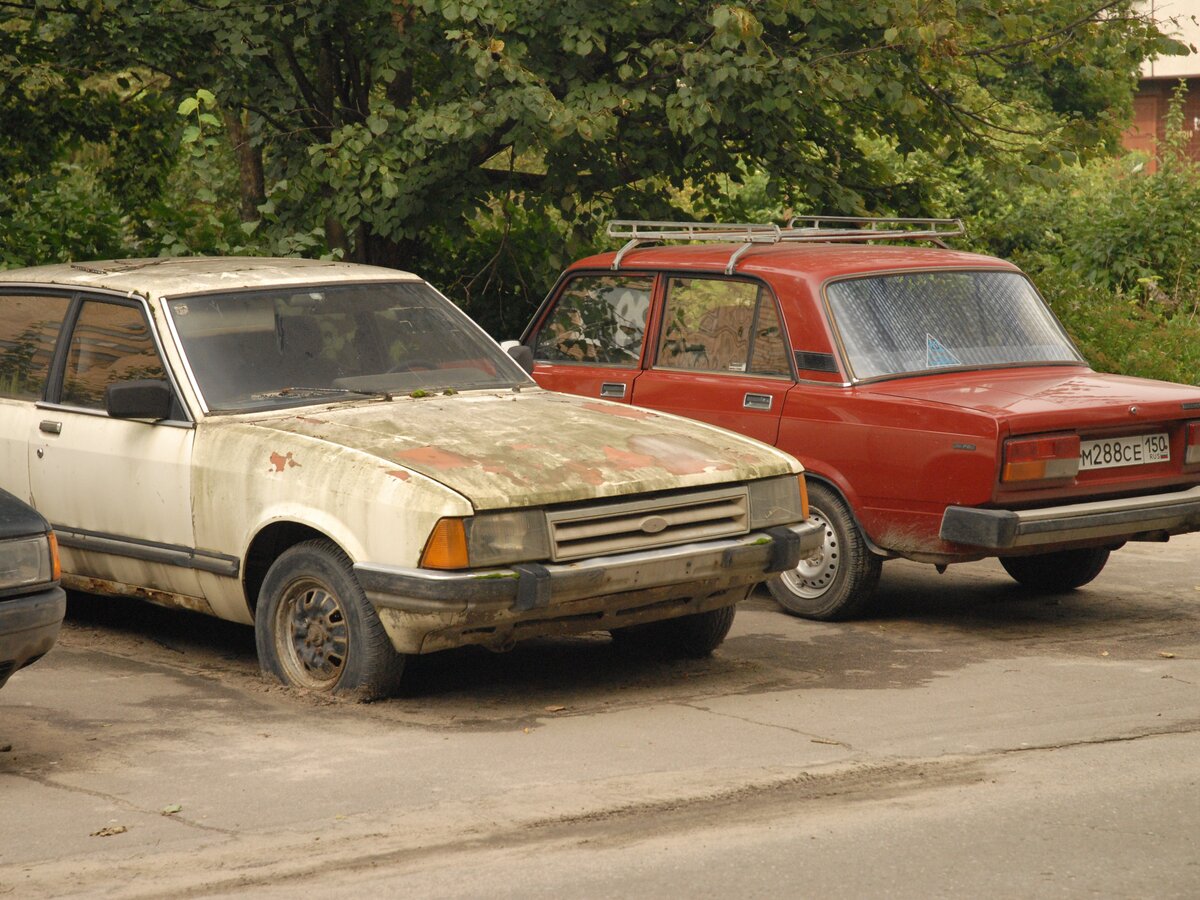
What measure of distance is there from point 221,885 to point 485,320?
942 centimetres

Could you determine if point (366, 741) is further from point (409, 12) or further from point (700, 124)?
A: point (409, 12)

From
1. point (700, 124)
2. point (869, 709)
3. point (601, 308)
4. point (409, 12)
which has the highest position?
point (409, 12)

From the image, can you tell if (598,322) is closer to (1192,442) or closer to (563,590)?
(1192,442)

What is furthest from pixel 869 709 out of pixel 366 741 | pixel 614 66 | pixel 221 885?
pixel 614 66

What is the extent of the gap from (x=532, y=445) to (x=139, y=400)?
65.9 inches

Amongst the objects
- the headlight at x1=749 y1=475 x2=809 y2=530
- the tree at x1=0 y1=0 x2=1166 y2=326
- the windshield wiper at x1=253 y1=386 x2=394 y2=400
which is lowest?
the headlight at x1=749 y1=475 x2=809 y2=530

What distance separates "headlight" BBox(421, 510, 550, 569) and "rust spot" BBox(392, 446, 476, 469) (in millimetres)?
286

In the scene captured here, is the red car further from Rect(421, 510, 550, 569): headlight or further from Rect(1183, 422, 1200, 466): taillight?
Rect(421, 510, 550, 569): headlight

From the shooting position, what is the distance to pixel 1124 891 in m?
4.45

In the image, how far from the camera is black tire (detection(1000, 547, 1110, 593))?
9.10 meters

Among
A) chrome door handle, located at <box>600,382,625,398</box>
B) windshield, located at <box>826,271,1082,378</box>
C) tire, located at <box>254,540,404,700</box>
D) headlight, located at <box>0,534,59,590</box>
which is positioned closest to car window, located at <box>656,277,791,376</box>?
chrome door handle, located at <box>600,382,625,398</box>

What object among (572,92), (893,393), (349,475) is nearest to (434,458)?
(349,475)

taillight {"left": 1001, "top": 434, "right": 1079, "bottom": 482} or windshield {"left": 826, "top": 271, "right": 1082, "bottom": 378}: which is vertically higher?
windshield {"left": 826, "top": 271, "right": 1082, "bottom": 378}

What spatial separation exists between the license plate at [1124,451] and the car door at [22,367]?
468cm
